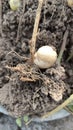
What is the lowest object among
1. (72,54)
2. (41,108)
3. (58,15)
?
(41,108)

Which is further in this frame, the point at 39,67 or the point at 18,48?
the point at 18,48

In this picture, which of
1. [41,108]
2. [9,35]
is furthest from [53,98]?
[9,35]

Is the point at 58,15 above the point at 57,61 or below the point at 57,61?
above

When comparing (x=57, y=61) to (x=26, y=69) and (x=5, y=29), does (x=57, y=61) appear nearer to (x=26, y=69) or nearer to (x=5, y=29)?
(x=26, y=69)

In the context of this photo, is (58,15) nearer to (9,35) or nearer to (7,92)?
(9,35)
